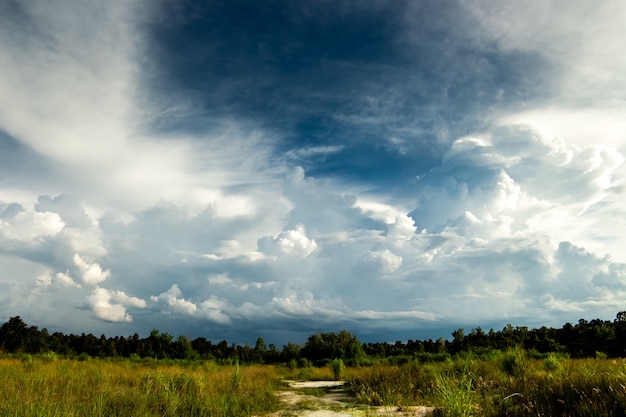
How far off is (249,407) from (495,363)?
29.5 ft

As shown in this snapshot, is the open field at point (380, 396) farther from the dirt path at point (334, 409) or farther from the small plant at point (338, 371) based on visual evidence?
the small plant at point (338, 371)

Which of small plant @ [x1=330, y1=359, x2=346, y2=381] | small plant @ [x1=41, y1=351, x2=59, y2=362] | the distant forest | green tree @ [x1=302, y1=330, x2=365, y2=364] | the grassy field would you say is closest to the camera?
the grassy field

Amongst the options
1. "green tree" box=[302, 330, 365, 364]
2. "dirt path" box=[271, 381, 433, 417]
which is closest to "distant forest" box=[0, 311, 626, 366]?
"green tree" box=[302, 330, 365, 364]

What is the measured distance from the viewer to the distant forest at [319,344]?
147ft

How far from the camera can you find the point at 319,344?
6006 cm

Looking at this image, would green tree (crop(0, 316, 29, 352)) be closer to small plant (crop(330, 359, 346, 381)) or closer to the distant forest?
the distant forest

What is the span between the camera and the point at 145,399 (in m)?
7.71

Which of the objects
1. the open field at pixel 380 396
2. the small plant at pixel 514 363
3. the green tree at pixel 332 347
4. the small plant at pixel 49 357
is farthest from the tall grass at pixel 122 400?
the green tree at pixel 332 347

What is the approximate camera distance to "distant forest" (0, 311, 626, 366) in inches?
1763

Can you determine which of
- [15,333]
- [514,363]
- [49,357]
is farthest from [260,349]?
[514,363]

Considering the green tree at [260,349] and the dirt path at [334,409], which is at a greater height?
the dirt path at [334,409]

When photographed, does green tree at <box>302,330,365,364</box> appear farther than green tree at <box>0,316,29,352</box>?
No

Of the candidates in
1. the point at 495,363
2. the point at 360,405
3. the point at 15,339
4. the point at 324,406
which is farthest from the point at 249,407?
the point at 15,339

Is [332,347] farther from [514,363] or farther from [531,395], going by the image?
[531,395]
